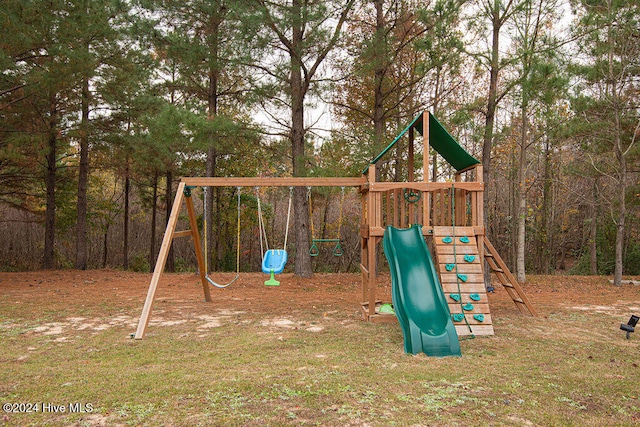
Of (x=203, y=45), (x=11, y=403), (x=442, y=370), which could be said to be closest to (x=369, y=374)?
(x=442, y=370)

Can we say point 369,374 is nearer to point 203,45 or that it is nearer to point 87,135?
point 203,45

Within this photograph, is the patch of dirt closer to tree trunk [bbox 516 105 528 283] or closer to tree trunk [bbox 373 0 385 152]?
tree trunk [bbox 516 105 528 283]

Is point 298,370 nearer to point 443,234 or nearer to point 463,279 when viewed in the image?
point 463,279

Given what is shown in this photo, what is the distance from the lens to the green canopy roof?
246 inches

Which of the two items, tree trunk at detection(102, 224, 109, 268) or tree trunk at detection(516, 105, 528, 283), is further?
tree trunk at detection(102, 224, 109, 268)

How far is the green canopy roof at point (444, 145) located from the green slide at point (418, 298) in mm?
1313

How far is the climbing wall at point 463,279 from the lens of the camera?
5.32 metres

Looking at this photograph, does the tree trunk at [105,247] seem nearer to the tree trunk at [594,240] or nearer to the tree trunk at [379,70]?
the tree trunk at [379,70]

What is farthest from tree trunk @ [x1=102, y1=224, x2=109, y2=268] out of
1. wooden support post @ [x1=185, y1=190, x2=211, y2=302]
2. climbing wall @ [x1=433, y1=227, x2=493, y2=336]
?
climbing wall @ [x1=433, y1=227, x2=493, y2=336]

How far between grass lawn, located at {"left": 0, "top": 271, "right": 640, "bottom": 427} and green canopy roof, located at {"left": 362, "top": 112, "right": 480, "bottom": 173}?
2344 mm

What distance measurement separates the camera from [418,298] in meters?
5.27

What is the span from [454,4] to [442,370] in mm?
6799

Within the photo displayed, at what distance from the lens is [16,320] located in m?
6.14

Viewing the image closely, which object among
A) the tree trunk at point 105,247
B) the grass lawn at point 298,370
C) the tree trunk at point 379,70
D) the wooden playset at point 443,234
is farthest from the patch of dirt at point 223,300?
the tree trunk at point 105,247
